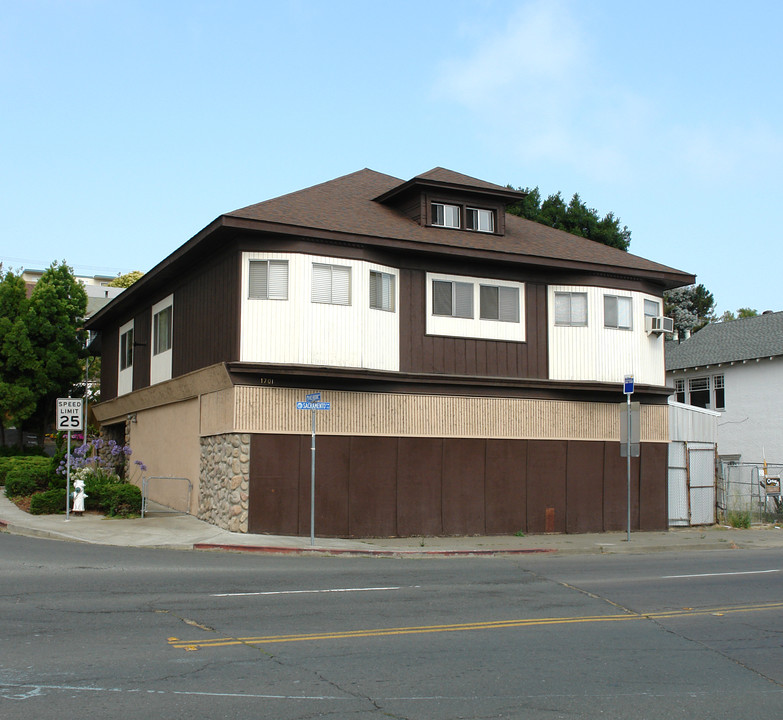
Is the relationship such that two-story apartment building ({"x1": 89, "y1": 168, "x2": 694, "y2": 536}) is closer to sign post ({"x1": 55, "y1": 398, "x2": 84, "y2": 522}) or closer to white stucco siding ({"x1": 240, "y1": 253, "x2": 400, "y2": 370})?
white stucco siding ({"x1": 240, "y1": 253, "x2": 400, "y2": 370})

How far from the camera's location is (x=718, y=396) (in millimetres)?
38562

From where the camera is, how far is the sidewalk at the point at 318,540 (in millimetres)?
18281

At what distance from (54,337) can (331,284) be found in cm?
2519

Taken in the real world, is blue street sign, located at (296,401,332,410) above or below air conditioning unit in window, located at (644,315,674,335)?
below

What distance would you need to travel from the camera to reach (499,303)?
23281mm

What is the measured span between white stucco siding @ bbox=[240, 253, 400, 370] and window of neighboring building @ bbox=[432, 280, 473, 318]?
7.36 feet

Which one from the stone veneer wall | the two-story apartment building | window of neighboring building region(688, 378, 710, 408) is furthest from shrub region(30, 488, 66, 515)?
window of neighboring building region(688, 378, 710, 408)

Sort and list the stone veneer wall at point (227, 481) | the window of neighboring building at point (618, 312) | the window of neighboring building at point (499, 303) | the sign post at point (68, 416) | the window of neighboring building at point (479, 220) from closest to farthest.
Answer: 1. the stone veneer wall at point (227, 481)
2. the sign post at point (68, 416)
3. the window of neighboring building at point (499, 303)
4. the window of neighboring building at point (618, 312)
5. the window of neighboring building at point (479, 220)

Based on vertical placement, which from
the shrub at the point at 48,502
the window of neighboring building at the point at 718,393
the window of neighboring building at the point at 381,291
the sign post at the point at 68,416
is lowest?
the shrub at the point at 48,502

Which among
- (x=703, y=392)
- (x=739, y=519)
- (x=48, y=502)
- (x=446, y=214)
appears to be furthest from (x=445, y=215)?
(x=703, y=392)

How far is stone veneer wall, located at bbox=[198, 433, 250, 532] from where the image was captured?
1984 cm

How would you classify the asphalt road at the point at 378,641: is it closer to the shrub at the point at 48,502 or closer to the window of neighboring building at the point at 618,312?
the shrub at the point at 48,502

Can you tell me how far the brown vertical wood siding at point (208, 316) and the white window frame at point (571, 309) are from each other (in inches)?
344

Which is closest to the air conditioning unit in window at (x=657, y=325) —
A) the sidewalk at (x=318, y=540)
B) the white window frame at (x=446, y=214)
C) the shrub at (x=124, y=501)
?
the sidewalk at (x=318, y=540)
